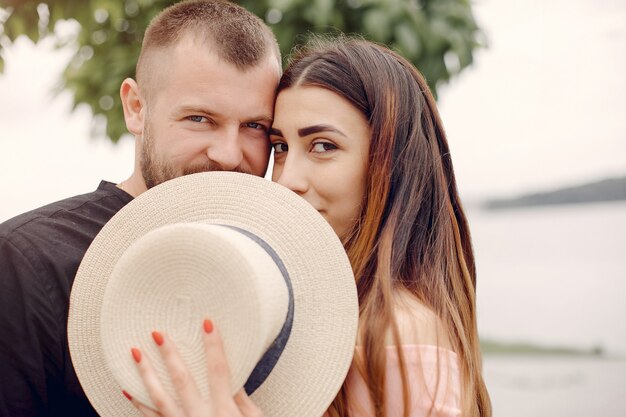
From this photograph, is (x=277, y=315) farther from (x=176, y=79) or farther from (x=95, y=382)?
(x=176, y=79)

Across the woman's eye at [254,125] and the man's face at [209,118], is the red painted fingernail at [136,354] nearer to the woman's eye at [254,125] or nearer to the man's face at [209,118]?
the man's face at [209,118]

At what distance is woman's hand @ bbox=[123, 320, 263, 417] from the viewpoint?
2.10 meters

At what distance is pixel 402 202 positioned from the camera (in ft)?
9.22

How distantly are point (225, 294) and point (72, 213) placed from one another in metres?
1.00

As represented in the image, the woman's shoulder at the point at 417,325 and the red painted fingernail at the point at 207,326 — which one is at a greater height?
the red painted fingernail at the point at 207,326

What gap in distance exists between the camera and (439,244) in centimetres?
286

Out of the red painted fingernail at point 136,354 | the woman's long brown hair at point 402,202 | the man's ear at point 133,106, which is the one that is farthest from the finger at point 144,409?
the man's ear at point 133,106

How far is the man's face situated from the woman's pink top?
1031mm

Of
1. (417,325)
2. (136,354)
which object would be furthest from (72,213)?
(417,325)

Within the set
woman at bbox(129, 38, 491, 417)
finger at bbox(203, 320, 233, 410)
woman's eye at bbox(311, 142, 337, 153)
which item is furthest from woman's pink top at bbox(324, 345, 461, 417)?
woman's eye at bbox(311, 142, 337, 153)

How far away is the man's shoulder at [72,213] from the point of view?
2771mm

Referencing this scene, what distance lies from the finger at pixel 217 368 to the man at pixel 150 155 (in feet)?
2.51

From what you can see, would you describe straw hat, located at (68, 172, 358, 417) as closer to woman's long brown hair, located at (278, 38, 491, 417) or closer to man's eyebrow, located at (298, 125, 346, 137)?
→ woman's long brown hair, located at (278, 38, 491, 417)

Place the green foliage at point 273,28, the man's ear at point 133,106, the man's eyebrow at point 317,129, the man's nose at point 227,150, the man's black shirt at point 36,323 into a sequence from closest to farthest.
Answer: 1. the man's black shirt at point 36,323
2. the man's eyebrow at point 317,129
3. the man's nose at point 227,150
4. the man's ear at point 133,106
5. the green foliage at point 273,28
